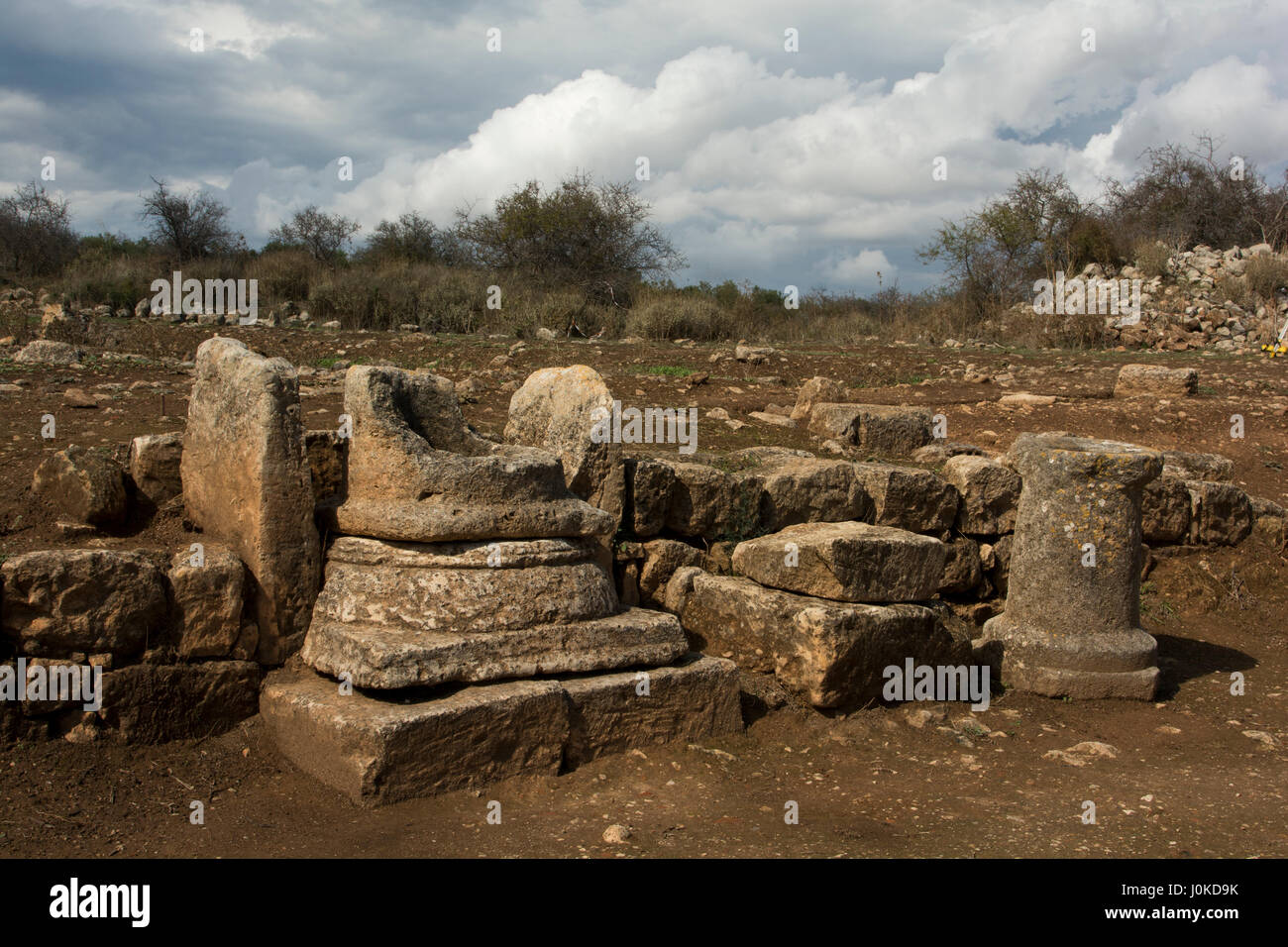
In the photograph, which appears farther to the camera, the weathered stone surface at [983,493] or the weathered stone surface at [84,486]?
the weathered stone surface at [983,493]

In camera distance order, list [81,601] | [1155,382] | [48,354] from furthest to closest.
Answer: [1155,382], [48,354], [81,601]

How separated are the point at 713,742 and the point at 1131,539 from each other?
2872 millimetres

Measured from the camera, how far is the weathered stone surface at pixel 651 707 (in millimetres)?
4496

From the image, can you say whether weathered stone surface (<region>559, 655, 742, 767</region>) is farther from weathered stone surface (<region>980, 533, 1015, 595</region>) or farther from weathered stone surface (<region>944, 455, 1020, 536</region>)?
weathered stone surface (<region>980, 533, 1015, 595</region>)

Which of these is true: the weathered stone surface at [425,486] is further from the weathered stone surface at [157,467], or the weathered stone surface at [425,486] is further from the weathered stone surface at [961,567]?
the weathered stone surface at [961,567]

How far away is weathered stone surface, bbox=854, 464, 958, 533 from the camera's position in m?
6.73

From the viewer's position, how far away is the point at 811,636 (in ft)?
17.1

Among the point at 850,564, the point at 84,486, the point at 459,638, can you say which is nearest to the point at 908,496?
the point at 850,564

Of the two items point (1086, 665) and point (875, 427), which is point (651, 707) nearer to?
point (1086, 665)

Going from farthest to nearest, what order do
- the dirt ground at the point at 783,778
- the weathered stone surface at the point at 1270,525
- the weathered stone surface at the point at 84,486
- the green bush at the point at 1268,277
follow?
the green bush at the point at 1268,277 < the weathered stone surface at the point at 1270,525 < the weathered stone surface at the point at 84,486 < the dirt ground at the point at 783,778

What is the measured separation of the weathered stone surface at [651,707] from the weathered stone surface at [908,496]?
7.20 feet

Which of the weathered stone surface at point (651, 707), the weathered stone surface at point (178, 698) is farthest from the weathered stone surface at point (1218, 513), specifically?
the weathered stone surface at point (178, 698)

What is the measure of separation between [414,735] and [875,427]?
16.7 feet

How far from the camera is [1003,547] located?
→ 24.1ft
